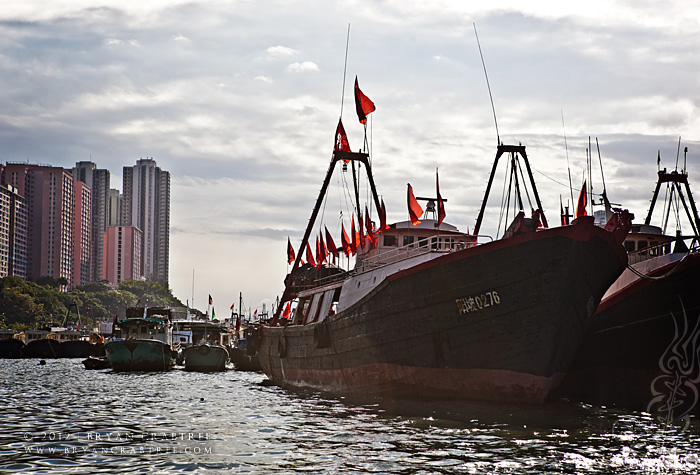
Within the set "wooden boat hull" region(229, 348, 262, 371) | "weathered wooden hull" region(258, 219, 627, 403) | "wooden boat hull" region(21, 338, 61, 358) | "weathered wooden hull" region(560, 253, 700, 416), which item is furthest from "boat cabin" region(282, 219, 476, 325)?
"wooden boat hull" region(21, 338, 61, 358)

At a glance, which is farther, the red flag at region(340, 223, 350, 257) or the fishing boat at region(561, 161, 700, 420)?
the red flag at region(340, 223, 350, 257)

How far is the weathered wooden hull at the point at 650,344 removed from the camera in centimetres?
2098

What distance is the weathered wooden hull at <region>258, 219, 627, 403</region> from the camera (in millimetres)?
19938

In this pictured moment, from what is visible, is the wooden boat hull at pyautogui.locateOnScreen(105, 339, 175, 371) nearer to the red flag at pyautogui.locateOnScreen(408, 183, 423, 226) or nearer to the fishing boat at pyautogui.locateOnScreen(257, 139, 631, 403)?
the fishing boat at pyautogui.locateOnScreen(257, 139, 631, 403)

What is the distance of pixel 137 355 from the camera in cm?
4653

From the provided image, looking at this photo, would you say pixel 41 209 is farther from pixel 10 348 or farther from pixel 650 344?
pixel 650 344

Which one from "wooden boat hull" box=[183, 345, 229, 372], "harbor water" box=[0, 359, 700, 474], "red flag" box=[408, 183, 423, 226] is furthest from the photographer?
Answer: "wooden boat hull" box=[183, 345, 229, 372]

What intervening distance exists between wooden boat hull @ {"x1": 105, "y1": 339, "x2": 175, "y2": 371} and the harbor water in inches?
864

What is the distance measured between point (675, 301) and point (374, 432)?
1046cm

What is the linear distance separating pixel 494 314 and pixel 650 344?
540cm

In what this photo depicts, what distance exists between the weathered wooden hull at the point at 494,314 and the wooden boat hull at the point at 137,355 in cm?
2679

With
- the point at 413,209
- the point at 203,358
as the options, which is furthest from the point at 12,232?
the point at 413,209

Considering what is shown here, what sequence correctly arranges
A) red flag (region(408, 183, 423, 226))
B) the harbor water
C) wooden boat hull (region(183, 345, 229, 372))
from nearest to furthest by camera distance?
1. the harbor water
2. red flag (region(408, 183, 423, 226))
3. wooden boat hull (region(183, 345, 229, 372))

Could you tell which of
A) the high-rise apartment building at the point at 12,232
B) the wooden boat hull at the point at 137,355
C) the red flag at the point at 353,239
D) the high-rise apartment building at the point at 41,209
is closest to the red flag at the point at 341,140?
the red flag at the point at 353,239
